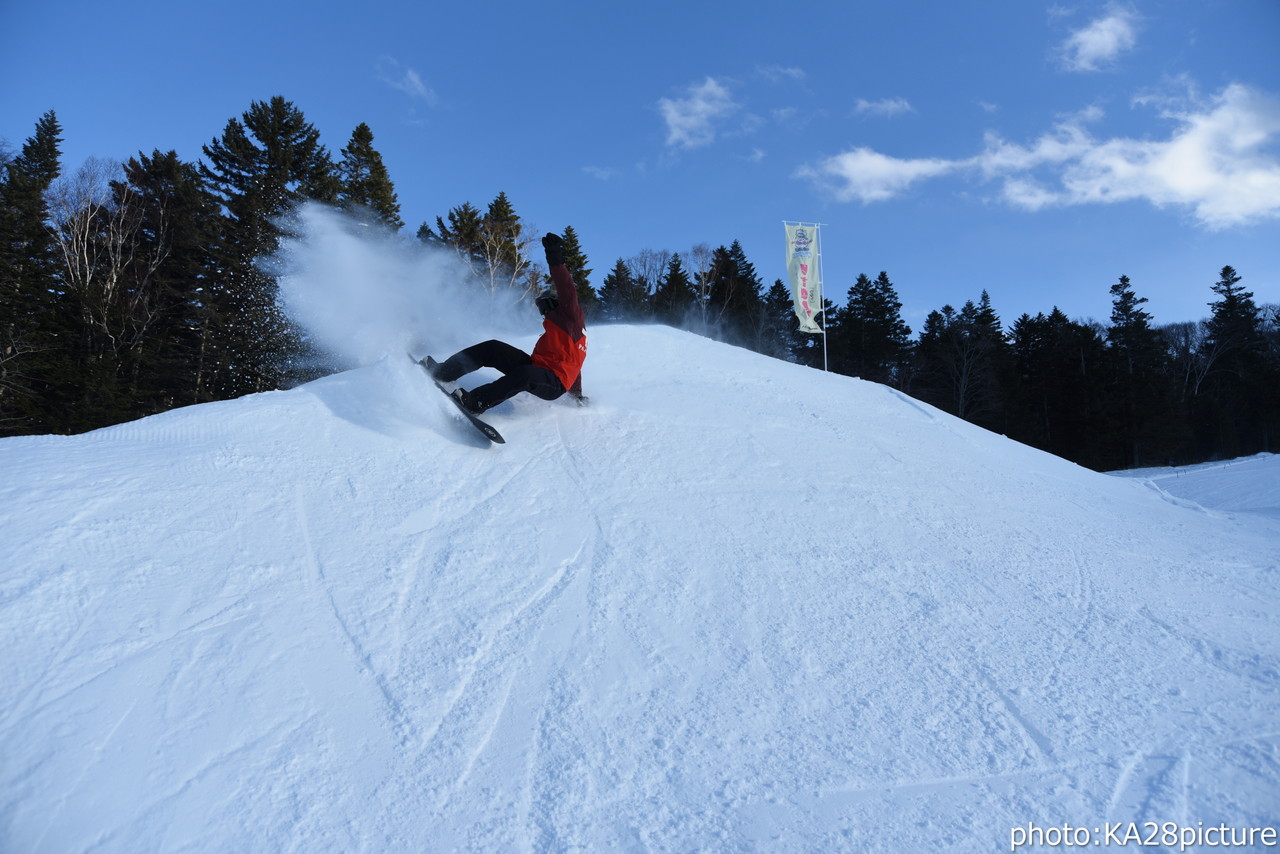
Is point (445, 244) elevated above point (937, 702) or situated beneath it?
elevated above

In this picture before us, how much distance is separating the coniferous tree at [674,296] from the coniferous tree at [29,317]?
88.9ft

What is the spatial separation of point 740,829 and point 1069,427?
126 ft

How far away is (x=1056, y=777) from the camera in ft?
6.97

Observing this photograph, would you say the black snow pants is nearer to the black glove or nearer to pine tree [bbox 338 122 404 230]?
the black glove

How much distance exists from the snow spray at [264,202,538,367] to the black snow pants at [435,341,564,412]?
142cm

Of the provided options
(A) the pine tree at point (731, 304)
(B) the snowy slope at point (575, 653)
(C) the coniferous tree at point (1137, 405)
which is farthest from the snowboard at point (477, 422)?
(C) the coniferous tree at point (1137, 405)

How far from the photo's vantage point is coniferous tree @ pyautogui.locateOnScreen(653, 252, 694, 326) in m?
38.1

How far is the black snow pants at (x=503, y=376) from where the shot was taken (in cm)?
522

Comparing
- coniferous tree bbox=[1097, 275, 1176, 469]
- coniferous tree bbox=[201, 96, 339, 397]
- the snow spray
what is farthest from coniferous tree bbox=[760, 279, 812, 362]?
the snow spray

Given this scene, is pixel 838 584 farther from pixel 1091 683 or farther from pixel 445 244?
pixel 445 244

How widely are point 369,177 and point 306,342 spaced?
1981 cm

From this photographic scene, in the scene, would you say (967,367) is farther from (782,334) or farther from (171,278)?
(171,278)

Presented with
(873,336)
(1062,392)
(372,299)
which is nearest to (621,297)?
(873,336)

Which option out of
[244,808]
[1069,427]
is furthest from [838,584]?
[1069,427]
